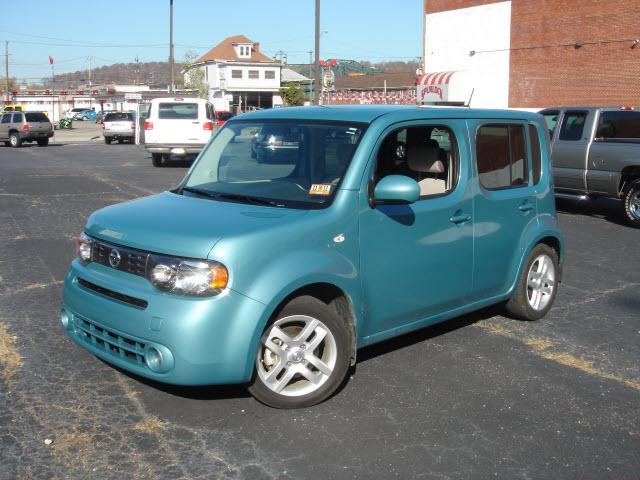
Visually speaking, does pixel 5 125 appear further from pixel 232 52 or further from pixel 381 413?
pixel 232 52

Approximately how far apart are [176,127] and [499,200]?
1806cm

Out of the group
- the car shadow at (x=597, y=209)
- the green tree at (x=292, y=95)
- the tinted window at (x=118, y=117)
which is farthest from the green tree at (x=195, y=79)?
the car shadow at (x=597, y=209)

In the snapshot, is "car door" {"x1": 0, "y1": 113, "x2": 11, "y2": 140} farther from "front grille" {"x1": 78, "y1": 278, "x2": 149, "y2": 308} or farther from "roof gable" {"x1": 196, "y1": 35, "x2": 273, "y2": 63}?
"roof gable" {"x1": 196, "y1": 35, "x2": 273, "y2": 63}

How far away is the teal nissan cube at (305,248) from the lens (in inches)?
153

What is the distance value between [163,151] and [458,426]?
1949 cm

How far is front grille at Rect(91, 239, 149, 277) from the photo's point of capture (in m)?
4.05

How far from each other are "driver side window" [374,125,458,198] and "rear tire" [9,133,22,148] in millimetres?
34181

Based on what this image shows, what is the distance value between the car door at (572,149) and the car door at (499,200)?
6753 mm

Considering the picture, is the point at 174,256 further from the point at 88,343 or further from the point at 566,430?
the point at 566,430

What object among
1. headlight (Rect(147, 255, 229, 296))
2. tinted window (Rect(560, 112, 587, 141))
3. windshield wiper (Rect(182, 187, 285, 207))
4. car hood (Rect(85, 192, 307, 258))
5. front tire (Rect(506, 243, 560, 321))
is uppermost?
tinted window (Rect(560, 112, 587, 141))

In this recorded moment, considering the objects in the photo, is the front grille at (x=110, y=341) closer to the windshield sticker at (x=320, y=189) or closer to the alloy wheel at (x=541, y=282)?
the windshield sticker at (x=320, y=189)

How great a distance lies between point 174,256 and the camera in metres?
3.92

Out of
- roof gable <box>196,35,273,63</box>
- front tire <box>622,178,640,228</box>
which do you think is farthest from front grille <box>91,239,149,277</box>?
roof gable <box>196,35,273,63</box>

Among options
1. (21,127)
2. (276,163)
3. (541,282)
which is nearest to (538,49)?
(21,127)
